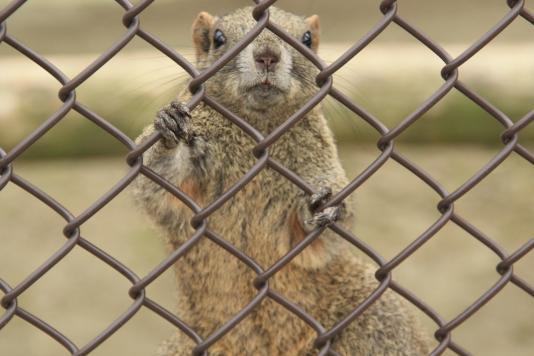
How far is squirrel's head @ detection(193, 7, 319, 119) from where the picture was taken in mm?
3744

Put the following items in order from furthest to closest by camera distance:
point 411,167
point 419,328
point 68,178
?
point 68,178
point 419,328
point 411,167

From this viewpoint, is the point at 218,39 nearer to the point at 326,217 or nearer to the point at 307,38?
the point at 307,38

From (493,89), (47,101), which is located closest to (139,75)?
(47,101)

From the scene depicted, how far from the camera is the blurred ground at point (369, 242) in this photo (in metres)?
Answer: 7.00

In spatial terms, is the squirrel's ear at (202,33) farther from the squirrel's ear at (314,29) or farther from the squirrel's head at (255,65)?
the squirrel's ear at (314,29)

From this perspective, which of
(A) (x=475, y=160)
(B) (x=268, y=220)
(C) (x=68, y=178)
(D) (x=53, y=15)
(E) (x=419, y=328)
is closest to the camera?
(B) (x=268, y=220)

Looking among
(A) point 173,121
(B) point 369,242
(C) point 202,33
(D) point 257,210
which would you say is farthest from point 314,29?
(B) point 369,242

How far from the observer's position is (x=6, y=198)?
791cm

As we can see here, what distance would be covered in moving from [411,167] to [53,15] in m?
6.35

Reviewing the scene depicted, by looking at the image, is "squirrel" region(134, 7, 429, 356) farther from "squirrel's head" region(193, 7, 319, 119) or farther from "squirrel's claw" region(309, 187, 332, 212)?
"squirrel's claw" region(309, 187, 332, 212)

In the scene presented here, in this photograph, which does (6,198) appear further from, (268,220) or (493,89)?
(268,220)

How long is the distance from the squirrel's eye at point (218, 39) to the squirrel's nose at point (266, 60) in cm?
44

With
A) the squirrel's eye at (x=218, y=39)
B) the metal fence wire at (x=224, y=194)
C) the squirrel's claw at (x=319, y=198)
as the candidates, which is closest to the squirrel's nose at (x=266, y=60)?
the squirrel's eye at (x=218, y=39)

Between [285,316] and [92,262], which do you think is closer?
[285,316]
